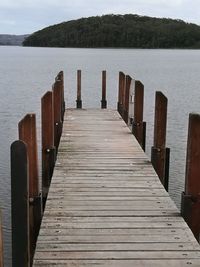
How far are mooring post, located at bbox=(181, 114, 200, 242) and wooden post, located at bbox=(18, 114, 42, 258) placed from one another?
1721mm

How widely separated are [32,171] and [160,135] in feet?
10.3

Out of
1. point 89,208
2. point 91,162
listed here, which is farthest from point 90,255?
point 91,162

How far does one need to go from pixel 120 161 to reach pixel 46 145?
1249mm

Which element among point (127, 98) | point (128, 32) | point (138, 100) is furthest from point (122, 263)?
point (128, 32)

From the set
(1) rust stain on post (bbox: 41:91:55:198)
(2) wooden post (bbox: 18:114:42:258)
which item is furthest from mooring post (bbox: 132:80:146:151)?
(2) wooden post (bbox: 18:114:42:258)

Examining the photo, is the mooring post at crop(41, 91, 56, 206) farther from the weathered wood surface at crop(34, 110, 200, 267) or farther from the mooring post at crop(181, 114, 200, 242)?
the mooring post at crop(181, 114, 200, 242)

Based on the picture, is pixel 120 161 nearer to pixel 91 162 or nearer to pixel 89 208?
pixel 91 162

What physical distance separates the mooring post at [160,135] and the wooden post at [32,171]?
9.61ft

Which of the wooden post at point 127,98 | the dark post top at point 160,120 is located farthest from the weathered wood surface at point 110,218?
the wooden post at point 127,98

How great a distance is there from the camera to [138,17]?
14638cm

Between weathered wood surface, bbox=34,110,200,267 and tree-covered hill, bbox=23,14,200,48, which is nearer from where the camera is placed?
weathered wood surface, bbox=34,110,200,267

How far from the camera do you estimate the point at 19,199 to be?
4.20 meters

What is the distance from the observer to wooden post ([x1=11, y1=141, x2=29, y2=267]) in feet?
13.6

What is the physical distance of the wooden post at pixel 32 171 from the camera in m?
5.92
